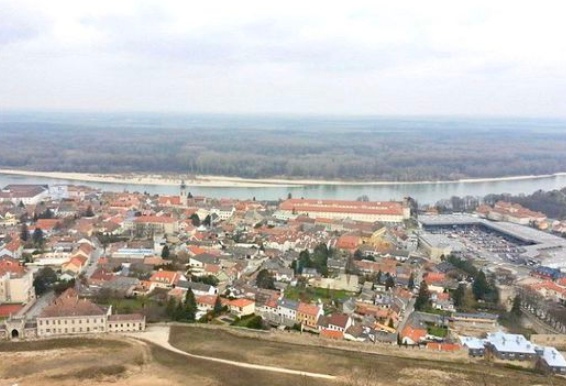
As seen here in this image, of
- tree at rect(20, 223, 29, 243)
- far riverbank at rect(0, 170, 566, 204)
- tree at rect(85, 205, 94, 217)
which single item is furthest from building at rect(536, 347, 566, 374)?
far riverbank at rect(0, 170, 566, 204)

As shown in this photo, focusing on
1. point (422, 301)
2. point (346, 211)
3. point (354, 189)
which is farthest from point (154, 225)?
point (354, 189)

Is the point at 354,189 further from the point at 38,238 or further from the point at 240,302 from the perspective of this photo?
the point at 240,302

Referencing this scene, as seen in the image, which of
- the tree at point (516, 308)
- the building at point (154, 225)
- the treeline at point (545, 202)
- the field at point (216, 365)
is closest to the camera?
the field at point (216, 365)

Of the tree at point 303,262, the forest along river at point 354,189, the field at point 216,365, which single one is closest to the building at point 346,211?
the forest along river at point 354,189

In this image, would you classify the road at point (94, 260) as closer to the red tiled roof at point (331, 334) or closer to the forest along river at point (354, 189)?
the red tiled roof at point (331, 334)

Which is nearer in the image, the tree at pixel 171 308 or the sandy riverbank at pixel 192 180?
the tree at pixel 171 308

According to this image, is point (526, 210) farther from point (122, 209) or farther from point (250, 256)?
point (122, 209)

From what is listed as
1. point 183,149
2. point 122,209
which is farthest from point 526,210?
point 183,149
